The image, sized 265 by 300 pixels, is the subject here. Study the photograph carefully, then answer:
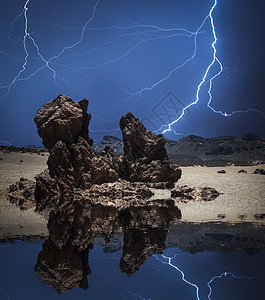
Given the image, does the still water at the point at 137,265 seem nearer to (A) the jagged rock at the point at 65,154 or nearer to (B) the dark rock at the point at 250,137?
(A) the jagged rock at the point at 65,154

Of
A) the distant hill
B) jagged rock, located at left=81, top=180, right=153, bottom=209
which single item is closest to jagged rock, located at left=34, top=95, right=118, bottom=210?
jagged rock, located at left=81, top=180, right=153, bottom=209

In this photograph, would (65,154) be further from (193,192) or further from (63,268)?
(63,268)

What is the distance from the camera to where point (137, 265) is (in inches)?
120

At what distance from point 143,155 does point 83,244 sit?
12311 mm

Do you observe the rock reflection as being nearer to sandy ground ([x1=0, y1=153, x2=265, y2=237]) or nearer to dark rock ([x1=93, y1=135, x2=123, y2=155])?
sandy ground ([x1=0, y1=153, x2=265, y2=237])

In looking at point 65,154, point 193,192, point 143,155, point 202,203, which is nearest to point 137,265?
point 202,203

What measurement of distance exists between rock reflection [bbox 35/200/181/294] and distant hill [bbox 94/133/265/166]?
142ft

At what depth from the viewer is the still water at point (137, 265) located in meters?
2.45

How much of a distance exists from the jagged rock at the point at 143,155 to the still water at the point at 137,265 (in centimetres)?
1066

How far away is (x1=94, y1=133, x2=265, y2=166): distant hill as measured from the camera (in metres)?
55.2

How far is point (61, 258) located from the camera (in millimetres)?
3330

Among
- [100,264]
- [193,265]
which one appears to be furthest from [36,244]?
[193,265]

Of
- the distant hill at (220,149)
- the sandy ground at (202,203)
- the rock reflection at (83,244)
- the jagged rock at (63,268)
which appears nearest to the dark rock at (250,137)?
the distant hill at (220,149)

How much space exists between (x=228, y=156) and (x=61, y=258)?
60.8 m
